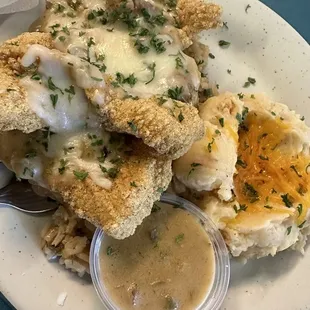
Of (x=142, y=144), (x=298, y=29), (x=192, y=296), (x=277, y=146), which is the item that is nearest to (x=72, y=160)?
(x=142, y=144)

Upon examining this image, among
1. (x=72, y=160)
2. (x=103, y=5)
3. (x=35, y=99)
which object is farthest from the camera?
(x=103, y=5)

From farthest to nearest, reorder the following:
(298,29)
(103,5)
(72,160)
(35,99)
Result: 1. (298,29)
2. (103,5)
3. (72,160)
4. (35,99)

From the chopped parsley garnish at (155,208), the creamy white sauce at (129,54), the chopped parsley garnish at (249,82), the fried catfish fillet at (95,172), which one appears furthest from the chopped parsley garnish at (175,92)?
the chopped parsley garnish at (249,82)

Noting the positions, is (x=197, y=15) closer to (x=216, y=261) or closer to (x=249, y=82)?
(x=249, y=82)

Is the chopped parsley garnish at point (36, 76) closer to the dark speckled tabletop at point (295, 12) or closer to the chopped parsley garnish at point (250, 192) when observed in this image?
the chopped parsley garnish at point (250, 192)

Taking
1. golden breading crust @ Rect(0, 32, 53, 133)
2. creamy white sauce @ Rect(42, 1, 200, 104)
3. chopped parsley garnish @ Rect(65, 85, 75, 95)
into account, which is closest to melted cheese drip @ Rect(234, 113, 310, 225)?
creamy white sauce @ Rect(42, 1, 200, 104)

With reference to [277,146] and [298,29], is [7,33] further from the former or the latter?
[298,29]
